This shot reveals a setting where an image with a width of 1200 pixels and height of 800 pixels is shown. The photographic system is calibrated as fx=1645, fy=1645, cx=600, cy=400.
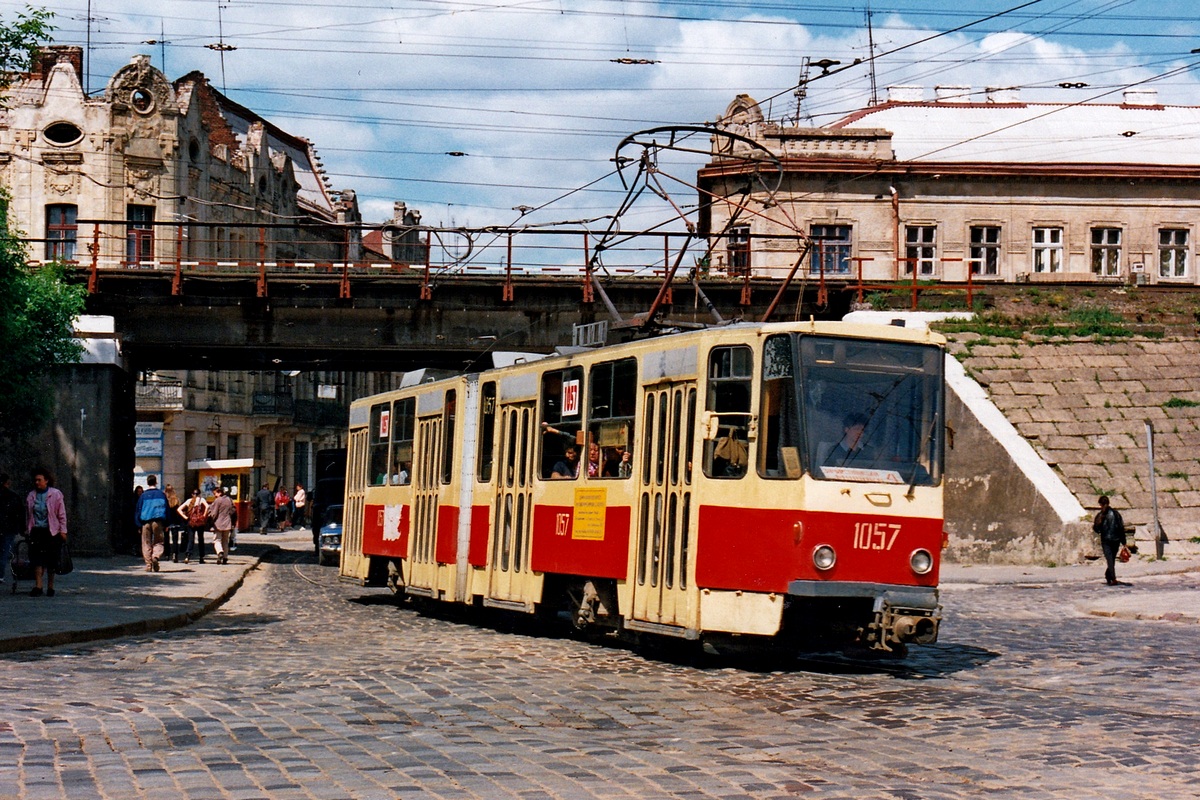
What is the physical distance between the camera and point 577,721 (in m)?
10.8

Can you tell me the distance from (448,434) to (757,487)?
726 centimetres

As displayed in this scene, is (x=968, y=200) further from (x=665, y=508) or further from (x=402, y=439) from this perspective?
(x=665, y=508)

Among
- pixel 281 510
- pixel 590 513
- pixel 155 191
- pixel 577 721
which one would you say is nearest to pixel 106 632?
pixel 590 513

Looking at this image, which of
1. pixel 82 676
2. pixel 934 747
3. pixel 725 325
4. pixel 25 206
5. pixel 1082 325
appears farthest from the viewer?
pixel 25 206

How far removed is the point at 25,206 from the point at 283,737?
180 ft

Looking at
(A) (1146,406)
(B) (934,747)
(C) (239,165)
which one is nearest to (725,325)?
(B) (934,747)

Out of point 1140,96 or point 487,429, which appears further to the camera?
point 1140,96

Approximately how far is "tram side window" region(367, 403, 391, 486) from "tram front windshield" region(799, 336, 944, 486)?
419 inches

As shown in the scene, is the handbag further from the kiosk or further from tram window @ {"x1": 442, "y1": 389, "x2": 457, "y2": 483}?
the kiosk

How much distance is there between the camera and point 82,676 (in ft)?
44.1

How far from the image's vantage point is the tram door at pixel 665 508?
47.7ft

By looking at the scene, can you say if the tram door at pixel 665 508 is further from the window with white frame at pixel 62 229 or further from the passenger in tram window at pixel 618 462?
the window with white frame at pixel 62 229

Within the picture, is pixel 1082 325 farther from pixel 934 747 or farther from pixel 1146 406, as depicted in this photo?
pixel 934 747

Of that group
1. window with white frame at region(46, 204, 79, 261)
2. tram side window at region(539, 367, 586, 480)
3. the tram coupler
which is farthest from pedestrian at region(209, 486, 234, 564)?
window with white frame at region(46, 204, 79, 261)
